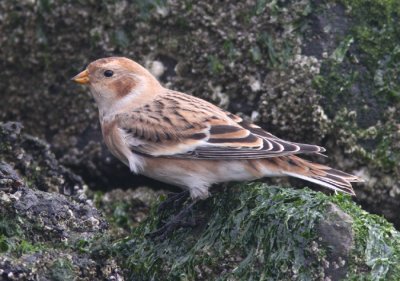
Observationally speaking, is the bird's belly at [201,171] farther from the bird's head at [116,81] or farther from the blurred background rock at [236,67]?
the blurred background rock at [236,67]

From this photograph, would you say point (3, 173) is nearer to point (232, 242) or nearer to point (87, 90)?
point (232, 242)

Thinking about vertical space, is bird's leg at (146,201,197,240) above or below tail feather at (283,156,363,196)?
below

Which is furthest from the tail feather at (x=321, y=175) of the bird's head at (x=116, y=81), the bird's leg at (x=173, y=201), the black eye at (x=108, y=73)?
the black eye at (x=108, y=73)

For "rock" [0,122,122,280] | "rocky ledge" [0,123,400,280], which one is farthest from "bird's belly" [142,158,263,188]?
"rock" [0,122,122,280]

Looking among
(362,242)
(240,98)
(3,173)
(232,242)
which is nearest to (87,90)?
(240,98)

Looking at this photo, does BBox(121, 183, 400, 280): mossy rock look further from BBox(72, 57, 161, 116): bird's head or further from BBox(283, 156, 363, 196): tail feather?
BBox(72, 57, 161, 116): bird's head

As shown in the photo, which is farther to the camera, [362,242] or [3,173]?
[3,173]
